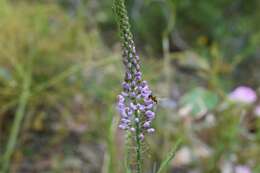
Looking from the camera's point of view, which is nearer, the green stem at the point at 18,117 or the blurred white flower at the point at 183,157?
the green stem at the point at 18,117

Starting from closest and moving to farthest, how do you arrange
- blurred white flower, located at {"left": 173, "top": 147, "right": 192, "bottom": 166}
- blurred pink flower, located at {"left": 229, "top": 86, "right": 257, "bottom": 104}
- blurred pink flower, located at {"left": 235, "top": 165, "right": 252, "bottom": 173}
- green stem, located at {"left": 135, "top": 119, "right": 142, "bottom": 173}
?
green stem, located at {"left": 135, "top": 119, "right": 142, "bottom": 173}
blurred pink flower, located at {"left": 235, "top": 165, "right": 252, "bottom": 173}
blurred pink flower, located at {"left": 229, "top": 86, "right": 257, "bottom": 104}
blurred white flower, located at {"left": 173, "top": 147, "right": 192, "bottom": 166}

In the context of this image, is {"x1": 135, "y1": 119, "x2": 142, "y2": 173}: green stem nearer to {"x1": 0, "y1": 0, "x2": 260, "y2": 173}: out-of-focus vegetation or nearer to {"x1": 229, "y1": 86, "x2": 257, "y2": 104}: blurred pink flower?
{"x1": 0, "y1": 0, "x2": 260, "y2": 173}: out-of-focus vegetation

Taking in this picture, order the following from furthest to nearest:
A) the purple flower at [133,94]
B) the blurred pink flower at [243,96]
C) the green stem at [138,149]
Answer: the blurred pink flower at [243,96]
the green stem at [138,149]
the purple flower at [133,94]

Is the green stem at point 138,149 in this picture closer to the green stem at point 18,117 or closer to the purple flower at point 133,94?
the purple flower at point 133,94

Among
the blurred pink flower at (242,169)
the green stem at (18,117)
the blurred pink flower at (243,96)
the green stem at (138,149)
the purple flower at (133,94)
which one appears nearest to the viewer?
the purple flower at (133,94)

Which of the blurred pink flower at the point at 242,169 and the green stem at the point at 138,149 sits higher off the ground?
the blurred pink flower at the point at 242,169

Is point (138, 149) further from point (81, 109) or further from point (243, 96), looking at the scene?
point (81, 109)

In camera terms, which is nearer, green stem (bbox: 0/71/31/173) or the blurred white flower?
green stem (bbox: 0/71/31/173)

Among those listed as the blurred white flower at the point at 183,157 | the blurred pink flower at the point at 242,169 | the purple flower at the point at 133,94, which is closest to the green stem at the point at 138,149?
the purple flower at the point at 133,94

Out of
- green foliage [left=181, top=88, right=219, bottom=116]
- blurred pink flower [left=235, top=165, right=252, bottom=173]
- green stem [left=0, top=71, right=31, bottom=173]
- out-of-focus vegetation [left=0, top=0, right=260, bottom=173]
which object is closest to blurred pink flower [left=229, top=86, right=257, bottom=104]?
out-of-focus vegetation [left=0, top=0, right=260, bottom=173]

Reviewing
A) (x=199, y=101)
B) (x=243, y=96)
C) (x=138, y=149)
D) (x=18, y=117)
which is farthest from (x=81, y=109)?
(x=138, y=149)

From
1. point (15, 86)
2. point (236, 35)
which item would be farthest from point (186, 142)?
point (236, 35)
